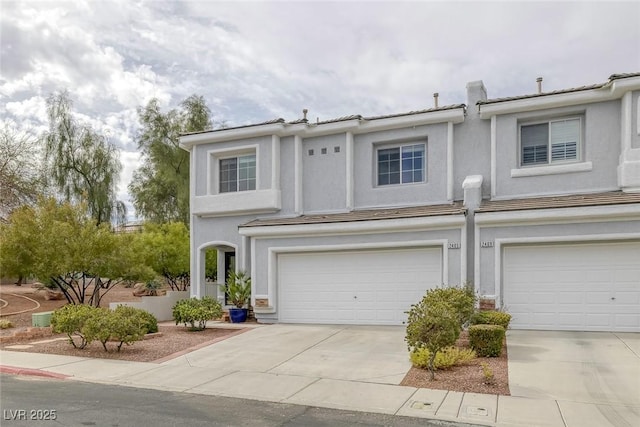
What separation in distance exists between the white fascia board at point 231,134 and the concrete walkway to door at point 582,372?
1013 centimetres

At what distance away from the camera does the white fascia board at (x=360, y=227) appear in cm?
1425

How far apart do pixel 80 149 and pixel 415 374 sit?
996 inches

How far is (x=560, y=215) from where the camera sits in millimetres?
13062

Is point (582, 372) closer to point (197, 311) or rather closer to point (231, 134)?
point (197, 311)

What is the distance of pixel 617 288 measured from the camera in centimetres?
1286

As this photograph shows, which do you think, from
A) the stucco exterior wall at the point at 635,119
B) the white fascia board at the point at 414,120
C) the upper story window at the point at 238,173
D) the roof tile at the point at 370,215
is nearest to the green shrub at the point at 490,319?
the roof tile at the point at 370,215

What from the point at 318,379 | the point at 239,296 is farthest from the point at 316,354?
the point at 239,296

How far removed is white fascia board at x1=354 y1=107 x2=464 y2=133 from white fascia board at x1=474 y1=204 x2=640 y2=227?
383cm

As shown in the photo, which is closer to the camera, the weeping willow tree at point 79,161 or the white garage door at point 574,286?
the white garage door at point 574,286

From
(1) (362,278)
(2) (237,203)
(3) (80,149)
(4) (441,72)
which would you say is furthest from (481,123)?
(3) (80,149)

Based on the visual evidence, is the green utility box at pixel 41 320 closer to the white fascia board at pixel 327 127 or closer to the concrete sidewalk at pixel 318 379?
the concrete sidewalk at pixel 318 379

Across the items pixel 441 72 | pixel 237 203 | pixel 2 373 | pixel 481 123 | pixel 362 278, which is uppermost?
pixel 441 72

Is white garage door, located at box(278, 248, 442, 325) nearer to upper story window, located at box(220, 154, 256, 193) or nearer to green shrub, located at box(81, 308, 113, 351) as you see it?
upper story window, located at box(220, 154, 256, 193)

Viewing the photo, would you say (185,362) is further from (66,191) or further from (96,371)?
(66,191)
